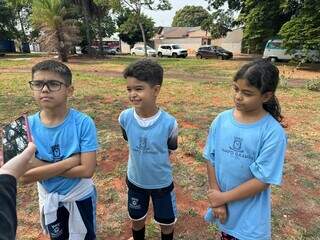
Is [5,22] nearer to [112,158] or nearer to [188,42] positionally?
[188,42]

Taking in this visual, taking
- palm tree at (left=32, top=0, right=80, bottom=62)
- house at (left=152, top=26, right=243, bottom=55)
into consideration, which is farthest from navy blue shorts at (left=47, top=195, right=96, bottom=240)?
house at (left=152, top=26, right=243, bottom=55)

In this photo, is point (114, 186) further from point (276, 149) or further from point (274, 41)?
point (274, 41)

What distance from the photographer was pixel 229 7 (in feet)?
97.1

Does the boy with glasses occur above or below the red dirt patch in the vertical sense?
above

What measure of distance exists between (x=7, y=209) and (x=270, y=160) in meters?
1.41

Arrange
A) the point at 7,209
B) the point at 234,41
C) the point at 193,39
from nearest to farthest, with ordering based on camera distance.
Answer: the point at 7,209
the point at 234,41
the point at 193,39

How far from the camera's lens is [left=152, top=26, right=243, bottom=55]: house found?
164ft

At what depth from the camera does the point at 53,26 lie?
22.4 metres

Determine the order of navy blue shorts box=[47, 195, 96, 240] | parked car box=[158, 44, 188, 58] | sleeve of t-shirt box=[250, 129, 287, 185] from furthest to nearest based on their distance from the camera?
parked car box=[158, 44, 188, 58]
navy blue shorts box=[47, 195, 96, 240]
sleeve of t-shirt box=[250, 129, 287, 185]

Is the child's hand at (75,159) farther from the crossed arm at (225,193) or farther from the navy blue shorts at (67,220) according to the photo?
the crossed arm at (225,193)

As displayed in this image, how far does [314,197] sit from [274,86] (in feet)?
7.64

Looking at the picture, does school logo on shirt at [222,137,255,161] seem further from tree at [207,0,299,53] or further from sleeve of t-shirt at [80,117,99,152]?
tree at [207,0,299,53]

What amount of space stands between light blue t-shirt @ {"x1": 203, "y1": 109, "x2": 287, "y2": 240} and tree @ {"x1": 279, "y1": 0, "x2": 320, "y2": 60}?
16630mm

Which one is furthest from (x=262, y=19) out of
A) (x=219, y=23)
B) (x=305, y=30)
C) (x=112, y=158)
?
(x=112, y=158)
